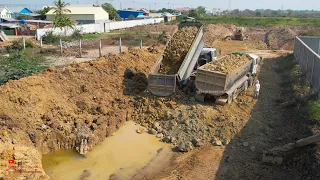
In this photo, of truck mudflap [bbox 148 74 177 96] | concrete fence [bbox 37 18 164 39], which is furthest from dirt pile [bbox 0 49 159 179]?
concrete fence [bbox 37 18 164 39]

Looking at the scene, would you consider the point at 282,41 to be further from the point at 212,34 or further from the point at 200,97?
the point at 200,97

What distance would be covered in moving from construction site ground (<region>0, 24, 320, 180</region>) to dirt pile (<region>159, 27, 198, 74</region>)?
1.44m

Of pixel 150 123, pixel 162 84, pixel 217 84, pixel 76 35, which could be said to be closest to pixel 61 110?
pixel 150 123

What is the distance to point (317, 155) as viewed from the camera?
31.4 ft

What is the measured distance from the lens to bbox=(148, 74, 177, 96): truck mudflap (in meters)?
14.5

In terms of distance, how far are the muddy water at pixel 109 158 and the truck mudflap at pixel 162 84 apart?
8.41 feet

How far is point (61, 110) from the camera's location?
42.1 ft

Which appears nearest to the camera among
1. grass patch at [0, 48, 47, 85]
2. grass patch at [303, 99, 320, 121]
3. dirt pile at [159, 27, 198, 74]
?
grass patch at [303, 99, 320, 121]

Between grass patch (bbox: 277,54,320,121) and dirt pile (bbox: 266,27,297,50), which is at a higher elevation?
dirt pile (bbox: 266,27,297,50)

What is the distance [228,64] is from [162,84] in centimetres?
381

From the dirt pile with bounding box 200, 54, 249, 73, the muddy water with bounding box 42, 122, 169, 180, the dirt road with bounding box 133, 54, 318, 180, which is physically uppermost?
the dirt pile with bounding box 200, 54, 249, 73

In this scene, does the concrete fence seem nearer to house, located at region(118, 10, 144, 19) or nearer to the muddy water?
the muddy water

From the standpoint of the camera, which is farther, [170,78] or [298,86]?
[298,86]

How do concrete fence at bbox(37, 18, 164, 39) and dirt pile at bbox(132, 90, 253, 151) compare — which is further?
concrete fence at bbox(37, 18, 164, 39)
